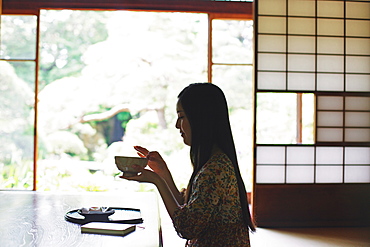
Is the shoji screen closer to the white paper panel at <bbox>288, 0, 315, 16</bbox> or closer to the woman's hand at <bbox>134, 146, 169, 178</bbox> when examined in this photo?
the white paper panel at <bbox>288, 0, 315, 16</bbox>

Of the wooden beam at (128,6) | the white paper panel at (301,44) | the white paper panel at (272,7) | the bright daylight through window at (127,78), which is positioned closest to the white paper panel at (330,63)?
the white paper panel at (301,44)

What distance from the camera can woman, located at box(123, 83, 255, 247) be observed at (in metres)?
1.41

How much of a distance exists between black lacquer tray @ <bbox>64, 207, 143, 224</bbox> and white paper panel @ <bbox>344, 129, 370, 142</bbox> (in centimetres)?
347

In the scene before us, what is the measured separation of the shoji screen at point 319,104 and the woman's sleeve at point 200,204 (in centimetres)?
321

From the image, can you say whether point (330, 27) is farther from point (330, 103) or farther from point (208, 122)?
point (208, 122)

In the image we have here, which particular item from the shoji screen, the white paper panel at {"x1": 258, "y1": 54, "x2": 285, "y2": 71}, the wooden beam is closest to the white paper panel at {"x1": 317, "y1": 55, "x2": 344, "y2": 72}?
the shoji screen

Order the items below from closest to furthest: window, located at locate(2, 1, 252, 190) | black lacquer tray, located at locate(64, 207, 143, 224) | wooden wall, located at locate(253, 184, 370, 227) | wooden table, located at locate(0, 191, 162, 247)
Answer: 1. wooden table, located at locate(0, 191, 162, 247)
2. black lacquer tray, located at locate(64, 207, 143, 224)
3. wooden wall, located at locate(253, 184, 370, 227)
4. window, located at locate(2, 1, 252, 190)

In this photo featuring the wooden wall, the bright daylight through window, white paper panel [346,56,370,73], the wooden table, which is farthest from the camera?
the bright daylight through window

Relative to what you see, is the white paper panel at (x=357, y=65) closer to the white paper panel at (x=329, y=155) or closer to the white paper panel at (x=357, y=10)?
the white paper panel at (x=357, y=10)

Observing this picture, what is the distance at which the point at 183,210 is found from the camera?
1.42 metres

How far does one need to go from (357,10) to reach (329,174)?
5.59 feet

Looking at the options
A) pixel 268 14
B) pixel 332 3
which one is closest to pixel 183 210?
pixel 268 14

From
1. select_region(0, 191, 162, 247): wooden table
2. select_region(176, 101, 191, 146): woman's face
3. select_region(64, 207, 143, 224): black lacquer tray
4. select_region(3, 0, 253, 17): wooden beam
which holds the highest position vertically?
select_region(3, 0, 253, 17): wooden beam

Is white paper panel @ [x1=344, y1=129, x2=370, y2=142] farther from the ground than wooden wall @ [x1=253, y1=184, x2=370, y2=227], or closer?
farther from the ground
